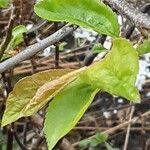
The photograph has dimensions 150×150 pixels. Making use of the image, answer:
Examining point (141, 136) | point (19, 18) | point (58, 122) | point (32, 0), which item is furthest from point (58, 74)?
point (141, 136)

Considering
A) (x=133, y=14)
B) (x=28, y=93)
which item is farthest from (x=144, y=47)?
(x=28, y=93)

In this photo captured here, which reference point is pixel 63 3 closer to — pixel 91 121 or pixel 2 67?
pixel 2 67

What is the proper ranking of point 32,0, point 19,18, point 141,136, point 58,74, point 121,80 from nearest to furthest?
1. point 121,80
2. point 58,74
3. point 19,18
4. point 32,0
5. point 141,136

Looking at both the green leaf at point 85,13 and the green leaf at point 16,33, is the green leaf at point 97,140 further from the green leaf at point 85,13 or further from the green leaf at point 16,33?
the green leaf at point 85,13

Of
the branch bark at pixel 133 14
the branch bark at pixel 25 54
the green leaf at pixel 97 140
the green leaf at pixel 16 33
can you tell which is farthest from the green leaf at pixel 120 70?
the green leaf at pixel 97 140

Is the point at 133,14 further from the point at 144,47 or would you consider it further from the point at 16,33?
the point at 16,33

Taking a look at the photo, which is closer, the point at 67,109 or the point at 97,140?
the point at 67,109

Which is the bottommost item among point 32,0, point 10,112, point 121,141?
point 121,141
